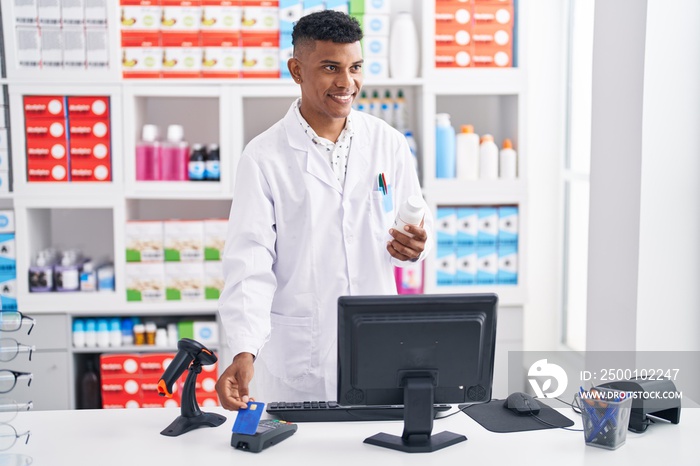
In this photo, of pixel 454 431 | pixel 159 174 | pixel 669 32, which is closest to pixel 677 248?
pixel 669 32

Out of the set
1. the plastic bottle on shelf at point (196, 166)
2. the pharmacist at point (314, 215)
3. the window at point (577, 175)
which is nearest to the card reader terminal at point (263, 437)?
the pharmacist at point (314, 215)

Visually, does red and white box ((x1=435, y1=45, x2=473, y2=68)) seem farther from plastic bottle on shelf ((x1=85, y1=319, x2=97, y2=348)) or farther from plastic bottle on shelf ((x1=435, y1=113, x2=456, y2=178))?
plastic bottle on shelf ((x1=85, y1=319, x2=97, y2=348))

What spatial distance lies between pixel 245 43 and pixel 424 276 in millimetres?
1272

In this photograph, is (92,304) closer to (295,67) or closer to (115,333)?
(115,333)

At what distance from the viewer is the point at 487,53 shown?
3.41 metres

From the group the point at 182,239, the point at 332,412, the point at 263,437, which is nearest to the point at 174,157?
the point at 182,239

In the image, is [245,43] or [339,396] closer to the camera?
[339,396]

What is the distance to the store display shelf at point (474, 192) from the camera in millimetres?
3422

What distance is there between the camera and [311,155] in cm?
224

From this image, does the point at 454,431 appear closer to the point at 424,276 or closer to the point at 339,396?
the point at 339,396

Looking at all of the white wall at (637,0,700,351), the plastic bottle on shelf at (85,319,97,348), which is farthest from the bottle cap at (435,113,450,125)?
the plastic bottle on shelf at (85,319,97,348)

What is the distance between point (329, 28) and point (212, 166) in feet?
4.72

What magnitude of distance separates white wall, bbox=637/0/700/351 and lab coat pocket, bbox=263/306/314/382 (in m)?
1.17

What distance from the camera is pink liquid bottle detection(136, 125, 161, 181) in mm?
3412
